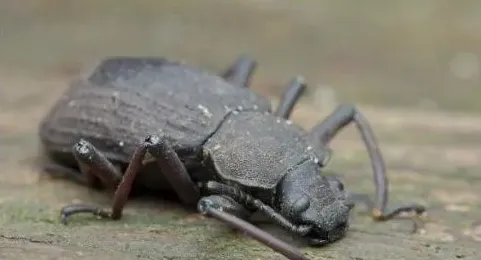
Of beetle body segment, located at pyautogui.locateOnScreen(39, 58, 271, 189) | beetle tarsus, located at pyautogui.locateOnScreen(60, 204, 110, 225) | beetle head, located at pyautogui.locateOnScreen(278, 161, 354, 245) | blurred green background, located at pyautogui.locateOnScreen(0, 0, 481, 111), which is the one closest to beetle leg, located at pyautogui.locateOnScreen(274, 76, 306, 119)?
beetle body segment, located at pyautogui.locateOnScreen(39, 58, 271, 189)

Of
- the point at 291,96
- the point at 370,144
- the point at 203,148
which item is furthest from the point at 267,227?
the point at 291,96

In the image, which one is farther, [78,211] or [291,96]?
[291,96]

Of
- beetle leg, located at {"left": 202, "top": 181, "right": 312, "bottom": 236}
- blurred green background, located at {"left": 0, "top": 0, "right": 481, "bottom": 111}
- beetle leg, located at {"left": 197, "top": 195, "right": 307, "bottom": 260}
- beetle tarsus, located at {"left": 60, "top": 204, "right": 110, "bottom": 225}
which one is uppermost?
blurred green background, located at {"left": 0, "top": 0, "right": 481, "bottom": 111}

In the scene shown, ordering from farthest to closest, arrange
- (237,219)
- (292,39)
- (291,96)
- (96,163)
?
1. (292,39)
2. (291,96)
3. (96,163)
4. (237,219)

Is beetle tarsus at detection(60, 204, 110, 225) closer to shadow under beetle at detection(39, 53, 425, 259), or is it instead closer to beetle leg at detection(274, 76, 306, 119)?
shadow under beetle at detection(39, 53, 425, 259)

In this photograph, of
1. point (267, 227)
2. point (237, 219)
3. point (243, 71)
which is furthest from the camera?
point (243, 71)

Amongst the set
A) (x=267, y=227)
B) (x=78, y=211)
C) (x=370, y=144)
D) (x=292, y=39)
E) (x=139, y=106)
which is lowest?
(x=78, y=211)

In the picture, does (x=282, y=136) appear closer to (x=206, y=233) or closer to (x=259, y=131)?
(x=259, y=131)

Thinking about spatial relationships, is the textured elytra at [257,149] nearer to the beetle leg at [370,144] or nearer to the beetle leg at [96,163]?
the beetle leg at [370,144]

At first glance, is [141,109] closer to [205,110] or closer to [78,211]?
[205,110]
